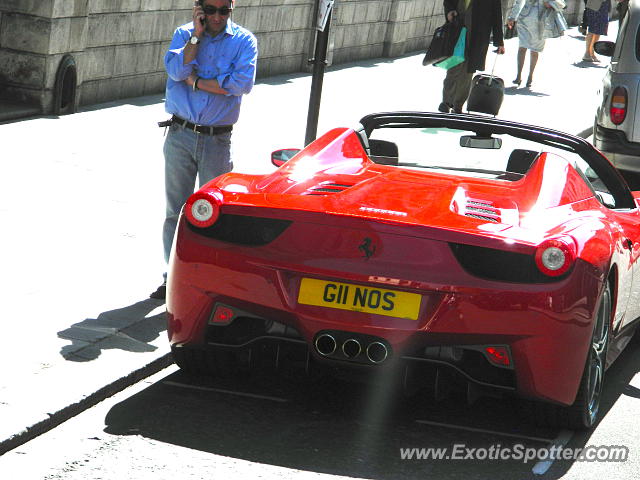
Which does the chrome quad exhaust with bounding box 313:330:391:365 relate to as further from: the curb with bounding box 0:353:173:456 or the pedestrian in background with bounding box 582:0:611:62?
the pedestrian in background with bounding box 582:0:611:62

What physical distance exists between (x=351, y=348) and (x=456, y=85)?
37.2 ft

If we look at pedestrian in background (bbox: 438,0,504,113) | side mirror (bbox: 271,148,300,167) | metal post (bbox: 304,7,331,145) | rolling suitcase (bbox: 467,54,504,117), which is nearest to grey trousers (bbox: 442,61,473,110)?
pedestrian in background (bbox: 438,0,504,113)

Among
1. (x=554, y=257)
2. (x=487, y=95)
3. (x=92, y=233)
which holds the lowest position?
(x=92, y=233)

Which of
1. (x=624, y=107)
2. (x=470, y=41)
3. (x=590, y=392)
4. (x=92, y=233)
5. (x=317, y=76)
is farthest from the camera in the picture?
(x=470, y=41)

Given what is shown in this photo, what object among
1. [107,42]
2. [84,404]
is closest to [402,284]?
[84,404]

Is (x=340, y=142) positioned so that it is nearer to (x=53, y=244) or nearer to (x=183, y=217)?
(x=183, y=217)

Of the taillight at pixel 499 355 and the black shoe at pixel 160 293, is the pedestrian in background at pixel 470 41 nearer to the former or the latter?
the black shoe at pixel 160 293

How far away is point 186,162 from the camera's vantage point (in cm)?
734

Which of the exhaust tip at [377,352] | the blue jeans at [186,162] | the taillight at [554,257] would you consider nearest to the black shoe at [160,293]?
the blue jeans at [186,162]

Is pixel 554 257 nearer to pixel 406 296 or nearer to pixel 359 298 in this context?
pixel 406 296

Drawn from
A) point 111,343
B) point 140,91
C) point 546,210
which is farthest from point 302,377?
point 140,91

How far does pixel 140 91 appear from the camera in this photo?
15359 millimetres

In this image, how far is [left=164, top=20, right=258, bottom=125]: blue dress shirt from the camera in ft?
23.6

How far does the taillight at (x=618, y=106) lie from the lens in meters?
12.0
